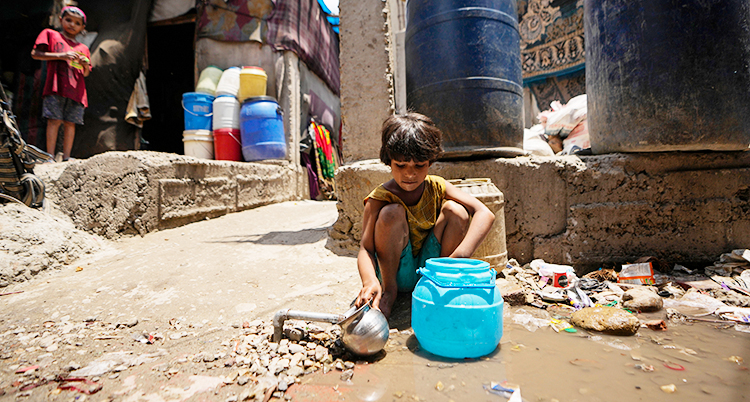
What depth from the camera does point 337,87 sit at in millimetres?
8695

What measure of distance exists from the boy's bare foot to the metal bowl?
0.24 metres

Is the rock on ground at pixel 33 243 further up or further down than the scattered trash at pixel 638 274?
further up

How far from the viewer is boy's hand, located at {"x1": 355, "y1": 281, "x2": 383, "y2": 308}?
1.31 m

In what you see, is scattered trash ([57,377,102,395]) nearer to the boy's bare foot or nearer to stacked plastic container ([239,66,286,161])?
the boy's bare foot

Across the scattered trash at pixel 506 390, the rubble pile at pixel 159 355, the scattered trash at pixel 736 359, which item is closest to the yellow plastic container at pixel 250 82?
the rubble pile at pixel 159 355

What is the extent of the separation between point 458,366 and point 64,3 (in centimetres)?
696

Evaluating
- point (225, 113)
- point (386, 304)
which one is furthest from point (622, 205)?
point (225, 113)

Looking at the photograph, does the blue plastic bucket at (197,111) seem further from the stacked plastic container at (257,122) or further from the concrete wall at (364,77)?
the concrete wall at (364,77)

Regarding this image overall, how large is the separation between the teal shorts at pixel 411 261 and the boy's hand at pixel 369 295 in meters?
0.23

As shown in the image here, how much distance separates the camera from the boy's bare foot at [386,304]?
1.52m

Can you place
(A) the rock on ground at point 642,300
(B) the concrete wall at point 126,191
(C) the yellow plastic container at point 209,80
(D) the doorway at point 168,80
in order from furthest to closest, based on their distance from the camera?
(D) the doorway at point 168,80, (C) the yellow plastic container at point 209,80, (B) the concrete wall at point 126,191, (A) the rock on ground at point 642,300

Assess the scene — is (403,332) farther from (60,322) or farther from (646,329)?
(60,322)

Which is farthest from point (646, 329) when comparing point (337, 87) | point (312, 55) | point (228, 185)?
point (337, 87)

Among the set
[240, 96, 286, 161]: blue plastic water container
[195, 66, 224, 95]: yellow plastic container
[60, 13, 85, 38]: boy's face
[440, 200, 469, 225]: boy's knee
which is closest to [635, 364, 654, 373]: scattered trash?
[440, 200, 469, 225]: boy's knee
